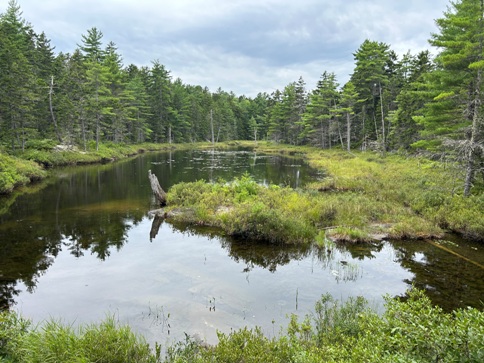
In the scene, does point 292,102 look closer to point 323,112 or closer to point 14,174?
point 323,112

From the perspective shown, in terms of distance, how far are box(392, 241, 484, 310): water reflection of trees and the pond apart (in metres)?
0.03

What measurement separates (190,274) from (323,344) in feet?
20.3

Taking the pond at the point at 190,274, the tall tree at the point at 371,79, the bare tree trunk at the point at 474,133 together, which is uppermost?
the tall tree at the point at 371,79

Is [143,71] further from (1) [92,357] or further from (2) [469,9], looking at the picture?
(1) [92,357]

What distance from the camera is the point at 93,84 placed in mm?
53719

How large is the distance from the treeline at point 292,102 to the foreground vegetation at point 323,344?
46.4 ft

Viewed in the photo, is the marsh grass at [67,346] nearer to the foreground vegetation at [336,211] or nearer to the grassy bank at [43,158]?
the foreground vegetation at [336,211]

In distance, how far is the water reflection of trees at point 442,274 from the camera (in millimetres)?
9352

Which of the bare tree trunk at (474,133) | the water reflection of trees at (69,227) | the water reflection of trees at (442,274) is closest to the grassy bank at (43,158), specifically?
the water reflection of trees at (69,227)

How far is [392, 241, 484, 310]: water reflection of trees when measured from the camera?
9.35 meters

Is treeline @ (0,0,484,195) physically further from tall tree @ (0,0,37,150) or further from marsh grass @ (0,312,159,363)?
marsh grass @ (0,312,159,363)

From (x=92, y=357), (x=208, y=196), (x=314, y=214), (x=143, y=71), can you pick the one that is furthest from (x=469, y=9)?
(x=143, y=71)

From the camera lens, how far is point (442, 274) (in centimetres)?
1104

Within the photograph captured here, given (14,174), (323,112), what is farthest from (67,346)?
(323,112)
